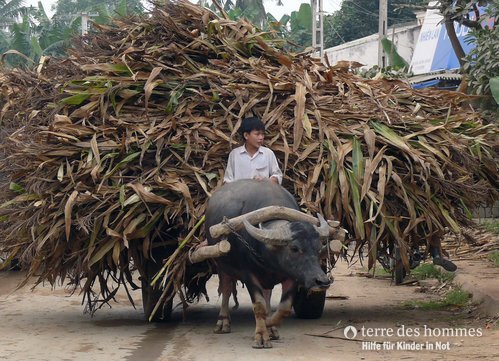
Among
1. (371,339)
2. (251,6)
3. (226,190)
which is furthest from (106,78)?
(251,6)

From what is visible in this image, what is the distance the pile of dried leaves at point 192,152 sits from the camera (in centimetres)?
820

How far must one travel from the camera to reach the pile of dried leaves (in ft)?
26.9

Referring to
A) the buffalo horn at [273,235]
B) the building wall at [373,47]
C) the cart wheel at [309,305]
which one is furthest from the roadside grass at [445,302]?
the building wall at [373,47]

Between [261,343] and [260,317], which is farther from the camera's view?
[260,317]

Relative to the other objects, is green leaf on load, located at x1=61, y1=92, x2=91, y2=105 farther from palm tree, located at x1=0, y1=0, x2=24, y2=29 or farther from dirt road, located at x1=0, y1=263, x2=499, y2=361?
palm tree, located at x1=0, y1=0, x2=24, y2=29

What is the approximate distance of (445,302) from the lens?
10.5 metres

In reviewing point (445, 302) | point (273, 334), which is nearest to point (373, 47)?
point (445, 302)

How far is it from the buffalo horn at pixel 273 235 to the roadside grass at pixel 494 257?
6.65 metres

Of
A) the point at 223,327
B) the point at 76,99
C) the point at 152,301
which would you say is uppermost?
the point at 76,99

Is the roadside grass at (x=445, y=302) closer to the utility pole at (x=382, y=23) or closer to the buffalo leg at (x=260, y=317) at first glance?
the buffalo leg at (x=260, y=317)

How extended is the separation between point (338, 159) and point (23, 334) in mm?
3292

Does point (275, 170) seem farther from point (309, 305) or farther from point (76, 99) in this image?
point (76, 99)

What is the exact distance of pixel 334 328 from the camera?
857 cm

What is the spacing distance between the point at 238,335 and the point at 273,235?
131 centimetres
